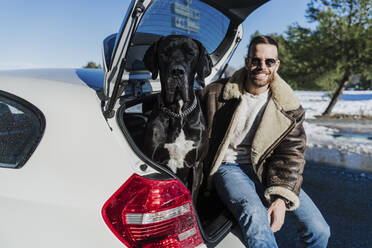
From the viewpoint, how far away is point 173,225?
119 centimetres

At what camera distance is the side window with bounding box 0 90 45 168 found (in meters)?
1.24

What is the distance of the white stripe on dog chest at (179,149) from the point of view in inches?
93.7

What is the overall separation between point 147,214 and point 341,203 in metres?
3.06

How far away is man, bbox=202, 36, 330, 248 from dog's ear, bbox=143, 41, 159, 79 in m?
0.49

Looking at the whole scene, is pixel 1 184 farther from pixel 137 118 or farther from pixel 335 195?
pixel 335 195

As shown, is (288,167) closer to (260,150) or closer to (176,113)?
(260,150)

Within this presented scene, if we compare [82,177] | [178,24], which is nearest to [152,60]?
[178,24]

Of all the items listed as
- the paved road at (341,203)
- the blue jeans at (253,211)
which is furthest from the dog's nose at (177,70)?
the paved road at (341,203)

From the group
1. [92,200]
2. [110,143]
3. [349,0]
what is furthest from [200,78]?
[349,0]

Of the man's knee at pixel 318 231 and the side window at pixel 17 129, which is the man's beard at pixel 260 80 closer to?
the man's knee at pixel 318 231

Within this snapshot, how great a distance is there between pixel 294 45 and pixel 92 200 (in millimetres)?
18153

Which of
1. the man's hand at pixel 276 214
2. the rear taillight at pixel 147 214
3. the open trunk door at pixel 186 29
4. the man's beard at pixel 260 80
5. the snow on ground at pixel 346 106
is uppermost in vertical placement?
the open trunk door at pixel 186 29

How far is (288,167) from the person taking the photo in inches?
77.0

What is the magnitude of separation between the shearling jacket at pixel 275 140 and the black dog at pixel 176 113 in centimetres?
21
